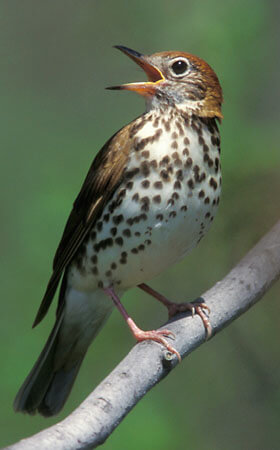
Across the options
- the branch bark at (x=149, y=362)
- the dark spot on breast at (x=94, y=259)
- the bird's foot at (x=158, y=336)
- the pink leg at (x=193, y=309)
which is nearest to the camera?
the branch bark at (x=149, y=362)

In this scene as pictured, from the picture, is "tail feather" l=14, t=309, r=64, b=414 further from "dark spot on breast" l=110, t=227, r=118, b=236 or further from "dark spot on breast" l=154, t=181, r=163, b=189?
"dark spot on breast" l=154, t=181, r=163, b=189

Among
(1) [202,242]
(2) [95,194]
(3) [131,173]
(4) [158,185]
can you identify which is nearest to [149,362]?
(4) [158,185]

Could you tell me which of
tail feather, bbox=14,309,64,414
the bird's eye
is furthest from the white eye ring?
tail feather, bbox=14,309,64,414

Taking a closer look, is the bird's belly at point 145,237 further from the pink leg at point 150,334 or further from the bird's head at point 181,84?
the bird's head at point 181,84

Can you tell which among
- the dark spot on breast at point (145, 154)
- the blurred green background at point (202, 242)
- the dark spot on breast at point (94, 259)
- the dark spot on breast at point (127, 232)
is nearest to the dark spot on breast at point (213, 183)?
the blurred green background at point (202, 242)

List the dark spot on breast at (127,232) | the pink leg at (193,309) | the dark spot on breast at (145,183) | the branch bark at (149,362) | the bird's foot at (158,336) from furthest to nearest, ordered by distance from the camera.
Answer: the dark spot on breast at (127,232) → the dark spot on breast at (145,183) → the pink leg at (193,309) → the bird's foot at (158,336) → the branch bark at (149,362)

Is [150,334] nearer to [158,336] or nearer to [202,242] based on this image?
[158,336]
